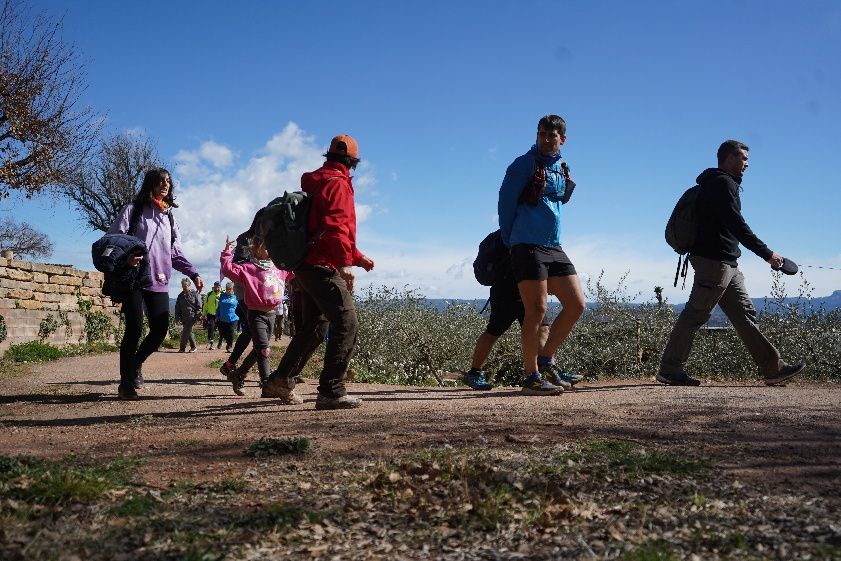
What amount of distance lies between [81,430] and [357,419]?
5.41 ft

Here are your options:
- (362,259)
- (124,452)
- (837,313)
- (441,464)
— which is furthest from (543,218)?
(837,313)

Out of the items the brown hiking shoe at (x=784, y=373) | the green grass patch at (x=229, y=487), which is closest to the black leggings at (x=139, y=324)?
the green grass patch at (x=229, y=487)

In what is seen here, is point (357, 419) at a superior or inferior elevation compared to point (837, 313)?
inferior

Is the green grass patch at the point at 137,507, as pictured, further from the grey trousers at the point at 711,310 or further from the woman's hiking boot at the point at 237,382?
the grey trousers at the point at 711,310

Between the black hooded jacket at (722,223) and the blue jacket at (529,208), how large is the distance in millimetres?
1472

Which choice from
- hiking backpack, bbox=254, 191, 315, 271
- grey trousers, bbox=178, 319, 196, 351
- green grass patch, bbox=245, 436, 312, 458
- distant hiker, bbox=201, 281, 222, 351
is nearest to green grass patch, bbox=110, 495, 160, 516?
green grass patch, bbox=245, 436, 312, 458

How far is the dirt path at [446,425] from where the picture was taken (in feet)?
11.5

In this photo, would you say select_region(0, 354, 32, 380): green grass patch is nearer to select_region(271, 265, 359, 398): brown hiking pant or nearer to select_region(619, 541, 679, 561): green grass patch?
select_region(271, 265, 359, 398): brown hiking pant

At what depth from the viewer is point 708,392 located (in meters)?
5.80

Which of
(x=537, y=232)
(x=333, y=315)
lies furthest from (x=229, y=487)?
(x=537, y=232)

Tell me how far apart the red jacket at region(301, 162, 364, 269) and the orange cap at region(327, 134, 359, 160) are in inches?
6.2

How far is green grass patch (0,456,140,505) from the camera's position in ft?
9.29

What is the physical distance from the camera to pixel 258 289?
689 cm

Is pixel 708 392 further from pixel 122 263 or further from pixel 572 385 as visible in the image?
pixel 122 263
